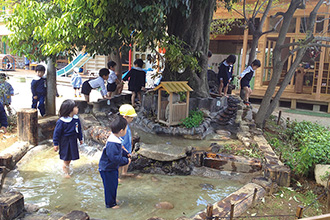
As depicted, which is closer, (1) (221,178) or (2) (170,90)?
(1) (221,178)

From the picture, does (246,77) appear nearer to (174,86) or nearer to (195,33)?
(195,33)

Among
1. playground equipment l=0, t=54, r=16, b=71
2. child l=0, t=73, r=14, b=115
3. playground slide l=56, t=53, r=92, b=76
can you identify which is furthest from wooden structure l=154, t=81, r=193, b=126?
playground equipment l=0, t=54, r=16, b=71

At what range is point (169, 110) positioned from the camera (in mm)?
7367

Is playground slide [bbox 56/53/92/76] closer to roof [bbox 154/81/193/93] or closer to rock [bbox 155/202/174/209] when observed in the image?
roof [bbox 154/81/193/93]

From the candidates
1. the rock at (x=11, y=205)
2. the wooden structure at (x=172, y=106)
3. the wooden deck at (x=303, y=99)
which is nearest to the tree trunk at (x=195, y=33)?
the wooden structure at (x=172, y=106)

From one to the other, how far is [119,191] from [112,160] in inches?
39.9

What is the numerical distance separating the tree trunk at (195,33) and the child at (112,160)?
503 cm

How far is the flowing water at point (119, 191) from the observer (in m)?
4.13

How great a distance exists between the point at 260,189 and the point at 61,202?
117 inches

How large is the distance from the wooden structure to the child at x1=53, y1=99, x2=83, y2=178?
8.78 ft

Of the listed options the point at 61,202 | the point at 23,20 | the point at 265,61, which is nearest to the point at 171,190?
the point at 61,202

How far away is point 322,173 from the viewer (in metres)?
4.68

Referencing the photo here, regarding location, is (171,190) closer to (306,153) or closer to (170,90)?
(306,153)

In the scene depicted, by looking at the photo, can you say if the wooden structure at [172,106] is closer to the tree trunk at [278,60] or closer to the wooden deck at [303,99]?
the tree trunk at [278,60]
